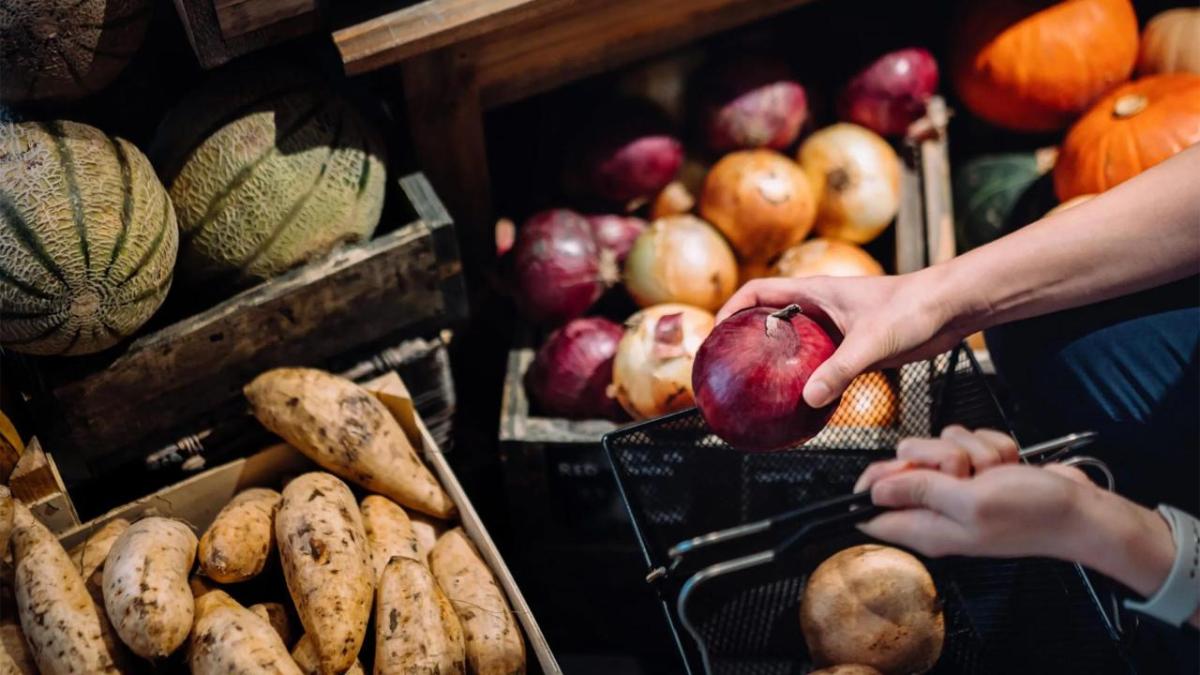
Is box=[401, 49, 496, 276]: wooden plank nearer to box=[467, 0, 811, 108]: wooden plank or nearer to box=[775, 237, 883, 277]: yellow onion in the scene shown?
box=[467, 0, 811, 108]: wooden plank

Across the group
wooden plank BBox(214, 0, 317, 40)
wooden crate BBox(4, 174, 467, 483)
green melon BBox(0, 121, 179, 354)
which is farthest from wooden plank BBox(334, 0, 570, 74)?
green melon BBox(0, 121, 179, 354)

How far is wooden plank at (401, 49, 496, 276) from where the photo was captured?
1.53 metres

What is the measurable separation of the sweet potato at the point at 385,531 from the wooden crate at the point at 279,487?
0.30ft

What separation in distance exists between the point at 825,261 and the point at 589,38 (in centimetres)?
55

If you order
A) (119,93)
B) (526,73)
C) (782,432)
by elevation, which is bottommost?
(782,432)

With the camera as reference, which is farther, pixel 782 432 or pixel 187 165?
pixel 187 165

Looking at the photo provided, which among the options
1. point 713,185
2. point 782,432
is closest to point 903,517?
point 782,432

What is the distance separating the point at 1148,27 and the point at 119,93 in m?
1.82

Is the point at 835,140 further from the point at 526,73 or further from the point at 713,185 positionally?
the point at 526,73

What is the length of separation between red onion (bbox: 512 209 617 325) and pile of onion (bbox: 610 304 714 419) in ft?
0.59


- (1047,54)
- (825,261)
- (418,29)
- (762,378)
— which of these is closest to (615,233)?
(825,261)

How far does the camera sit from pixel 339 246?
57.7 inches

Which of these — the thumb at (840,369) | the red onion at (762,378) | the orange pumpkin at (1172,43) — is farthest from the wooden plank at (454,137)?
the orange pumpkin at (1172,43)

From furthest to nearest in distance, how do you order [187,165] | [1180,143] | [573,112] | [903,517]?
[573,112], [1180,143], [187,165], [903,517]
